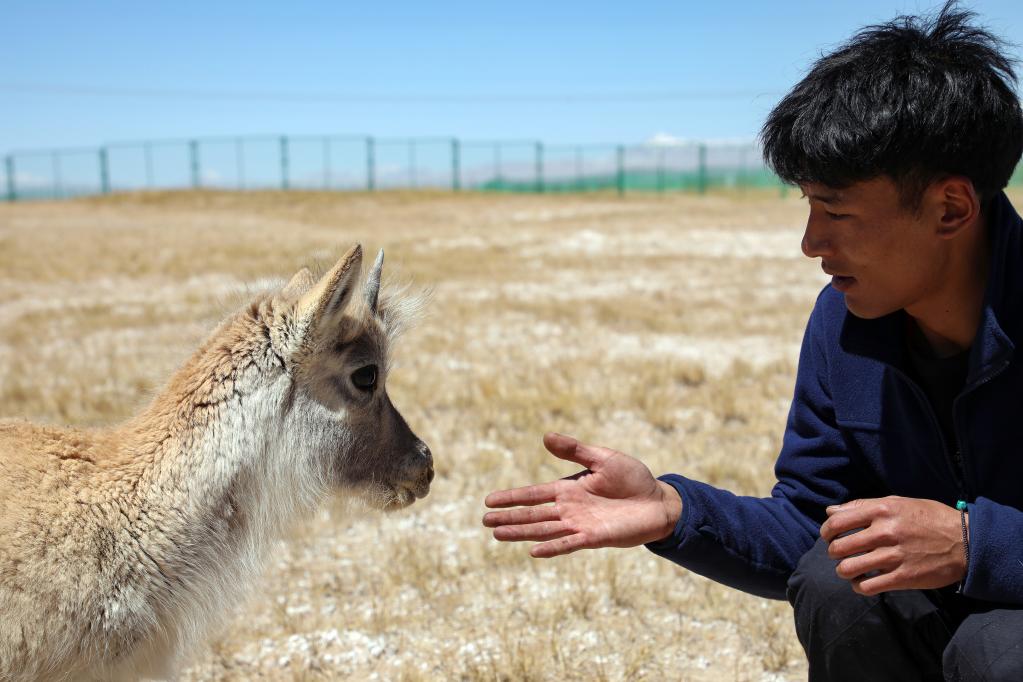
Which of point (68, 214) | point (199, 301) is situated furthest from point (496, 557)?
point (68, 214)

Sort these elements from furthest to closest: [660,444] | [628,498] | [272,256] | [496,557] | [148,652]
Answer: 1. [272,256]
2. [660,444]
3. [496,557]
4. [148,652]
5. [628,498]

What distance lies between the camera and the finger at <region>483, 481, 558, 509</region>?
9.20 feet

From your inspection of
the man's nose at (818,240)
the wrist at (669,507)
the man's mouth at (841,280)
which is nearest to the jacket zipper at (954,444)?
the man's mouth at (841,280)

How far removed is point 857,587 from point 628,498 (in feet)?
2.40

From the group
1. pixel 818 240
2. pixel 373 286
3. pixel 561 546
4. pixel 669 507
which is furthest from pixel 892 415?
pixel 373 286

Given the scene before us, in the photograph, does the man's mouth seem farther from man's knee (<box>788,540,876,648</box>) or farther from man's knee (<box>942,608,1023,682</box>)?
man's knee (<box>942,608,1023,682</box>)

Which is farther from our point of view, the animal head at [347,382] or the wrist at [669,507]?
the animal head at [347,382]

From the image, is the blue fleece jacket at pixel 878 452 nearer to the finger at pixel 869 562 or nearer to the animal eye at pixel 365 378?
the finger at pixel 869 562

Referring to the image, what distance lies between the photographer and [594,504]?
2832 millimetres

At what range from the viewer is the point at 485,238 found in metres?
23.2

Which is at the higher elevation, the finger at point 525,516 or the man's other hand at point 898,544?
the man's other hand at point 898,544

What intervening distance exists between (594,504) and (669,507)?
229 millimetres

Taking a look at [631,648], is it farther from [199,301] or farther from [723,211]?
[723,211]

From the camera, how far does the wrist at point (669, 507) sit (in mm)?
2814
